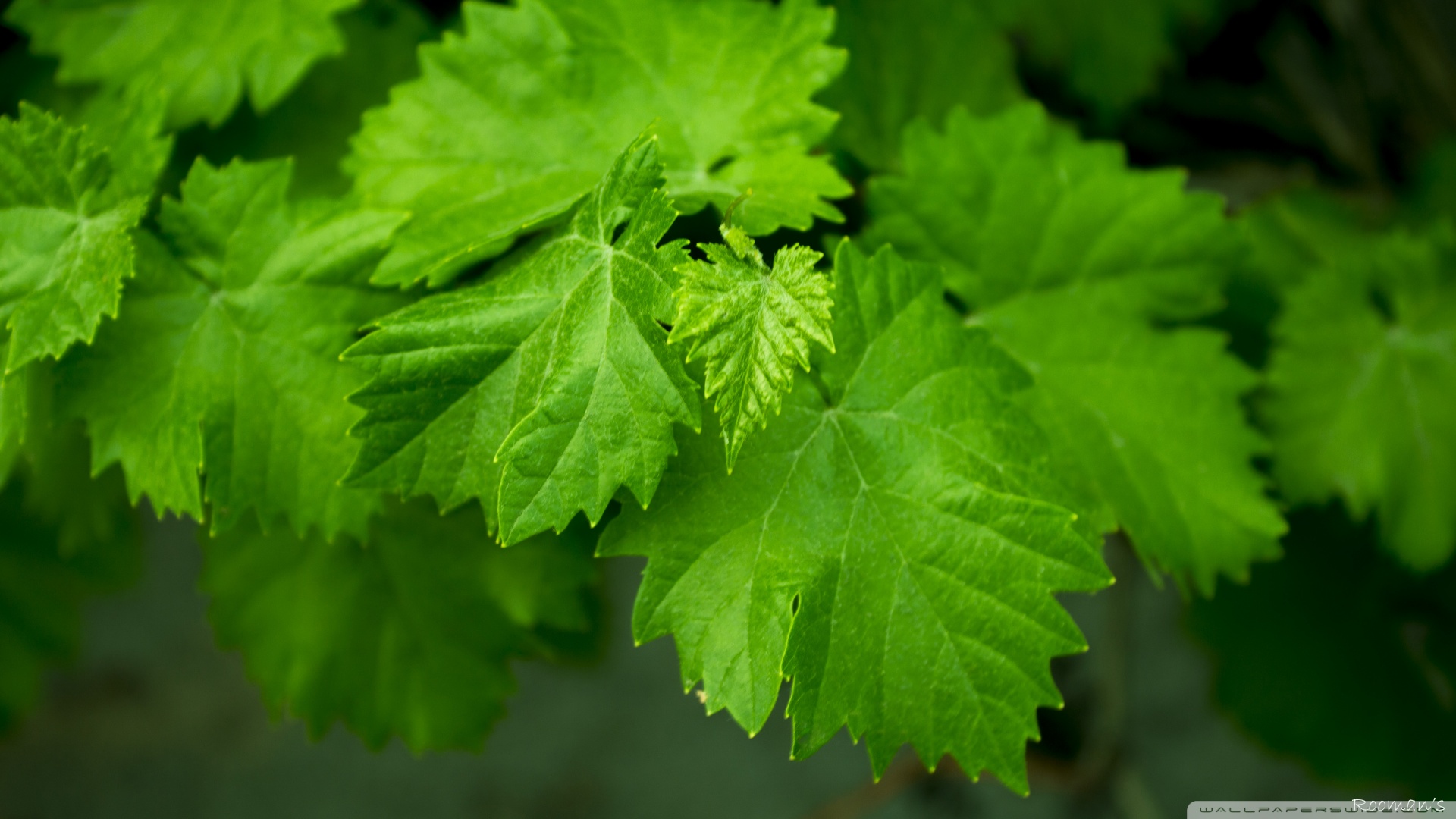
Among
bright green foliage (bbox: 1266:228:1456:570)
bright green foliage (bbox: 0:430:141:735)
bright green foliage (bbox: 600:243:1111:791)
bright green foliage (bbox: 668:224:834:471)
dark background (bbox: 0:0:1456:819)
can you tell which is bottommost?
dark background (bbox: 0:0:1456:819)

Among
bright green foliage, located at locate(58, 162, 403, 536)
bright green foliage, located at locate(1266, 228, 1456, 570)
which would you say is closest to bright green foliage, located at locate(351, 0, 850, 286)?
bright green foliage, located at locate(58, 162, 403, 536)

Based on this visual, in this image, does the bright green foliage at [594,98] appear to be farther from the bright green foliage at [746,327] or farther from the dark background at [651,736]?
the dark background at [651,736]

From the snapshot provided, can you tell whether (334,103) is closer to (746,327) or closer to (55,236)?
(55,236)

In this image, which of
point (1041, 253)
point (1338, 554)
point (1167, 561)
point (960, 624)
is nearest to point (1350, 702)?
point (1338, 554)

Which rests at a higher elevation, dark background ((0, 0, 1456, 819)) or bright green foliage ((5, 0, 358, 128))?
bright green foliage ((5, 0, 358, 128))

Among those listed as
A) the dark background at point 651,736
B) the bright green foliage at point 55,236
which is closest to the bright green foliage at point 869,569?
the bright green foliage at point 55,236

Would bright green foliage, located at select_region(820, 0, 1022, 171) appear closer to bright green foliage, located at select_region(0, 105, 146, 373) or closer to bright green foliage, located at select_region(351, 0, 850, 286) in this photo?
bright green foliage, located at select_region(351, 0, 850, 286)

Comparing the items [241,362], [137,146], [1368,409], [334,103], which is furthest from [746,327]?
[1368,409]

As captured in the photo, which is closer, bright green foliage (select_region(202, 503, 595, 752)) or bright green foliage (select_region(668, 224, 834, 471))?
bright green foliage (select_region(668, 224, 834, 471))
